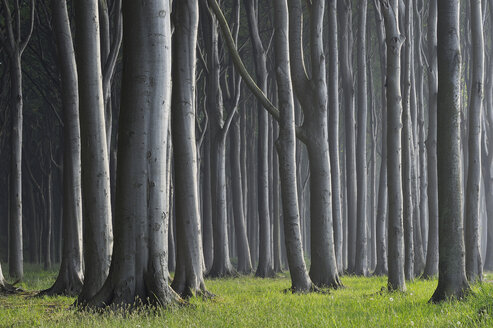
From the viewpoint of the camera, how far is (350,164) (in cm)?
1928

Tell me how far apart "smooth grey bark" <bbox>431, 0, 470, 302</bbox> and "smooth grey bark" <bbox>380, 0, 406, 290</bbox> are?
1699 mm

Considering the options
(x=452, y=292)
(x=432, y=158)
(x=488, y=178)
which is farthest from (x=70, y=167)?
(x=488, y=178)

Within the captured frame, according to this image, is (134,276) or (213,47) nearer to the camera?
(134,276)

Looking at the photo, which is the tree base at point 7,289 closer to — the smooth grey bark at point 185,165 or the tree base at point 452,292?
the smooth grey bark at point 185,165

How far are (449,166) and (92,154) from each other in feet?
18.2

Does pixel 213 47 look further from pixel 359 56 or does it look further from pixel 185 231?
pixel 185 231

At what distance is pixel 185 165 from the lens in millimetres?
10250

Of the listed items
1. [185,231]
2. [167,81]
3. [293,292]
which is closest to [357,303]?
[293,292]

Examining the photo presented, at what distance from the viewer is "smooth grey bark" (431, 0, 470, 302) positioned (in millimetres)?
8211

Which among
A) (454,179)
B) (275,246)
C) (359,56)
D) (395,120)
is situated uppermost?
(359,56)

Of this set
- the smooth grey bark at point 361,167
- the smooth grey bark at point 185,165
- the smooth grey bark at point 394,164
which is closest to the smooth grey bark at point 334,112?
the smooth grey bark at point 361,167

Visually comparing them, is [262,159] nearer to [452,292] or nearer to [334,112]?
[334,112]

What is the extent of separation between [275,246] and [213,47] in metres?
6.62

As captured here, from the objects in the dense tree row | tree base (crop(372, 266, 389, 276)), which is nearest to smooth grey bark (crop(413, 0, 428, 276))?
the dense tree row
